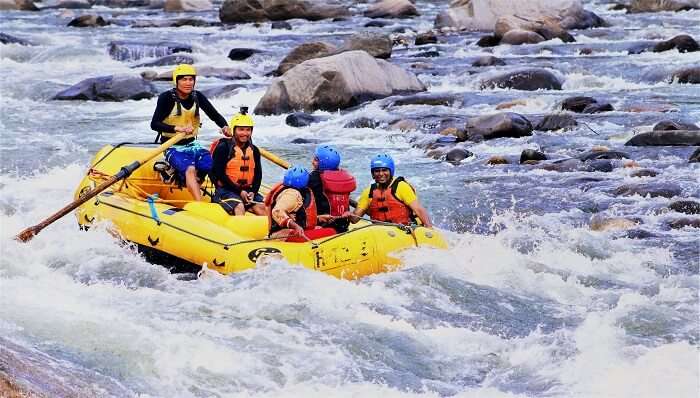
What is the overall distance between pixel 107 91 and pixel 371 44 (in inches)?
211

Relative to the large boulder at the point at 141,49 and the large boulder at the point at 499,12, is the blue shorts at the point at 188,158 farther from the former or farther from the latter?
the large boulder at the point at 499,12

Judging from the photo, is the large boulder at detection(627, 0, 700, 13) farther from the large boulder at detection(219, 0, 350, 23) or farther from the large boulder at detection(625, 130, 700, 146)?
the large boulder at detection(625, 130, 700, 146)

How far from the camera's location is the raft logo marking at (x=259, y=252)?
26.5 ft

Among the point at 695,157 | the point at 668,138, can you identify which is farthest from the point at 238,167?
the point at 668,138

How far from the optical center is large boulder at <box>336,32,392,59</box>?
70.0ft

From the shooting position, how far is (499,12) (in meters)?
26.5

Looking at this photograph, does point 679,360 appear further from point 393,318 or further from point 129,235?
point 129,235

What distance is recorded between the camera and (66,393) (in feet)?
16.8

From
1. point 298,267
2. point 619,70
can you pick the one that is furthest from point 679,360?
point 619,70

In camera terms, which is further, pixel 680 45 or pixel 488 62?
pixel 680 45

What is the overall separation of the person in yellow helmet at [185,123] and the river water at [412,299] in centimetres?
95

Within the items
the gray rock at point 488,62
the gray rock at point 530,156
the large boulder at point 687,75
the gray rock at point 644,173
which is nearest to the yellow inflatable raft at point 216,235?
the gray rock at point 644,173

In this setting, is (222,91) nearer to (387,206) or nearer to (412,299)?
(387,206)

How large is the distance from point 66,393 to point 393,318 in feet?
9.75
